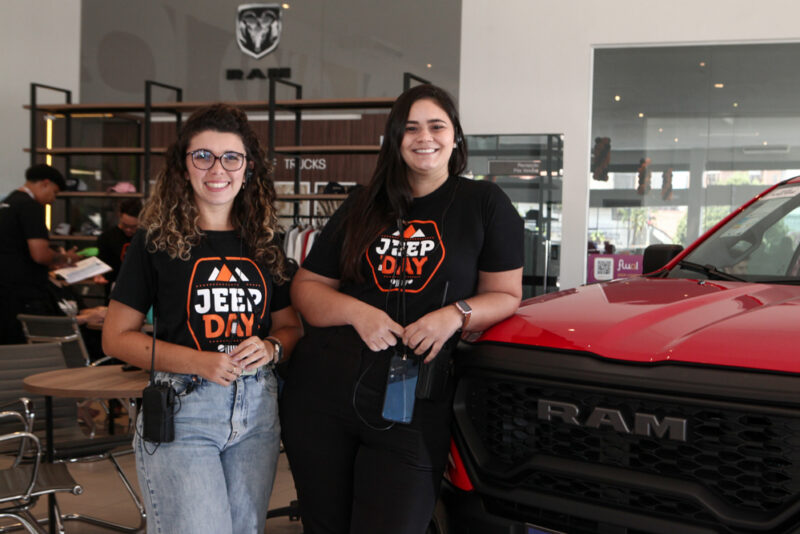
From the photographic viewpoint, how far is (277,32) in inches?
321

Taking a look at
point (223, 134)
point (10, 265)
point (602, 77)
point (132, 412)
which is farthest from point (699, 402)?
point (602, 77)

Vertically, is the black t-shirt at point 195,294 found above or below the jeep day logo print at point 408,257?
below

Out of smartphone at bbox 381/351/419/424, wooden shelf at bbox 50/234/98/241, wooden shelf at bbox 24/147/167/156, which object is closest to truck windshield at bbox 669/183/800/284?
smartphone at bbox 381/351/419/424

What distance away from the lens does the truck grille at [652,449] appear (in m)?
1.55

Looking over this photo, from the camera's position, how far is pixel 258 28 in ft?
27.1

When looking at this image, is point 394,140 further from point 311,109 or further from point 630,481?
point 311,109

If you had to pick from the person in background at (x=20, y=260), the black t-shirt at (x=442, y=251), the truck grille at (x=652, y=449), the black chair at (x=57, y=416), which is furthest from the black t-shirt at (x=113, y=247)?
the truck grille at (x=652, y=449)

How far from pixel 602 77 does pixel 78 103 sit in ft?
17.8

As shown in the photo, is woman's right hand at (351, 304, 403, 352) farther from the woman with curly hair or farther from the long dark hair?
the woman with curly hair

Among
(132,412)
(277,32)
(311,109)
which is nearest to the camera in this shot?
(132,412)

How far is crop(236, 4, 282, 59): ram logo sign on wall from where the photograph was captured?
8.19m

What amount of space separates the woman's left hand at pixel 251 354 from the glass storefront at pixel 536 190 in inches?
200

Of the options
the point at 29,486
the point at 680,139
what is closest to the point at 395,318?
the point at 29,486

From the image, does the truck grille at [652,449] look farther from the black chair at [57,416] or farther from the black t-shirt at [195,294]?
the black chair at [57,416]
